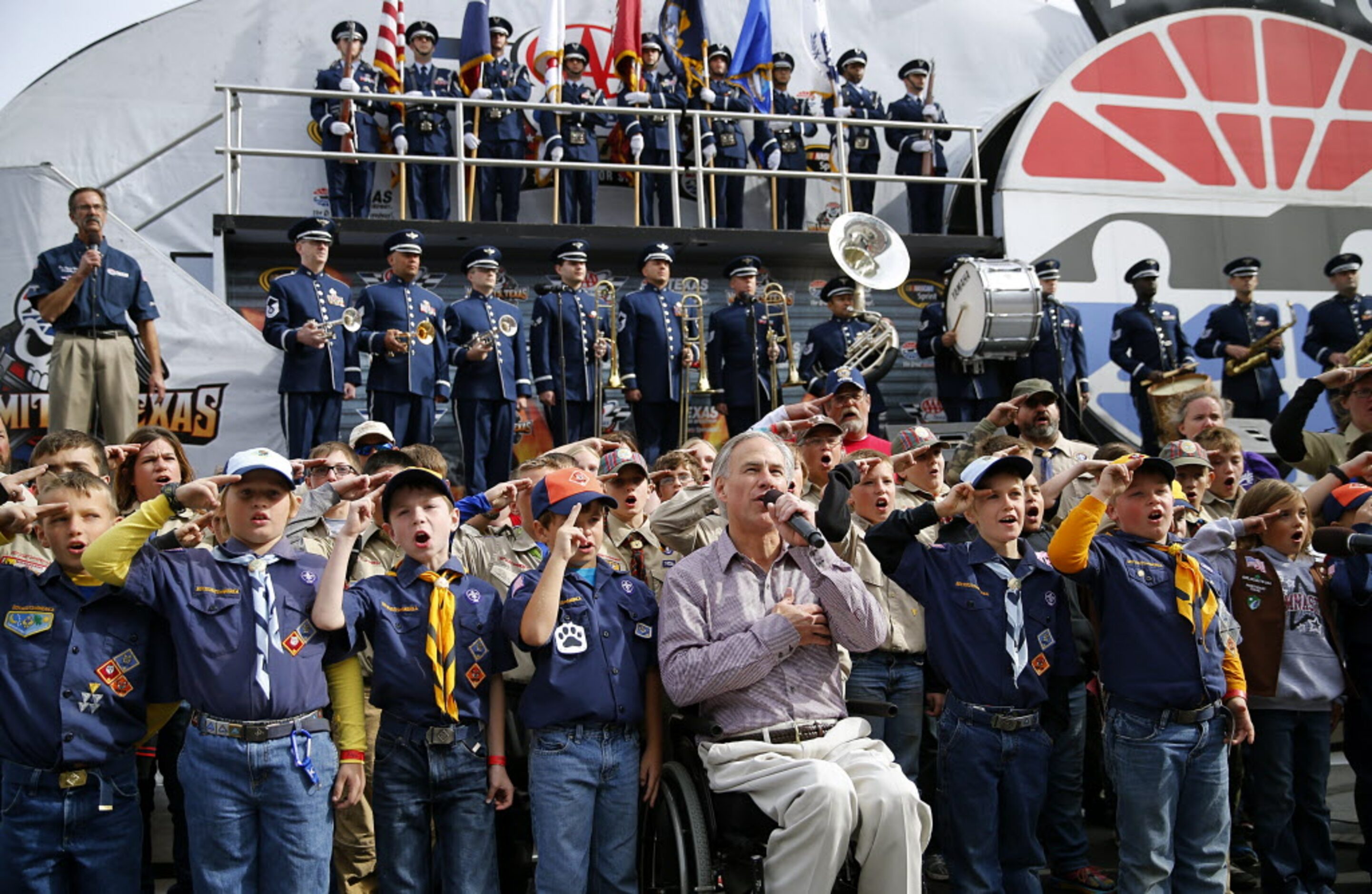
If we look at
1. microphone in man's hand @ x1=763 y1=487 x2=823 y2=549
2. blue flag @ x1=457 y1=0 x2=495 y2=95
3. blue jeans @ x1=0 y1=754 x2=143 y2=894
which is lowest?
blue jeans @ x1=0 y1=754 x2=143 y2=894

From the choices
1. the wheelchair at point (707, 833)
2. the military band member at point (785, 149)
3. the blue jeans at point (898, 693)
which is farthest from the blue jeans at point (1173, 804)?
the military band member at point (785, 149)

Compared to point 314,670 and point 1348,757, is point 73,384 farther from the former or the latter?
point 1348,757

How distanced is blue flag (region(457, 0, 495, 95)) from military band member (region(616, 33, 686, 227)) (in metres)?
1.45

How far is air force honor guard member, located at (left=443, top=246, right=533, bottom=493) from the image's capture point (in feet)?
32.6

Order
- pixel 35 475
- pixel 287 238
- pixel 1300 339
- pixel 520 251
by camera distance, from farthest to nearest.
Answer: pixel 1300 339 → pixel 520 251 → pixel 287 238 → pixel 35 475

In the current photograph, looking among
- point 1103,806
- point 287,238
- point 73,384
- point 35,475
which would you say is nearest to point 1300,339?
point 1103,806

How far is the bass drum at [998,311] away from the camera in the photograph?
11211mm

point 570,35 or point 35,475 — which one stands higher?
point 570,35

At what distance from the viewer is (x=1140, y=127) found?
14586 millimetres

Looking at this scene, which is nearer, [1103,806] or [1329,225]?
[1103,806]

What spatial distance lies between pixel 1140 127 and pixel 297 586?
1269 centimetres

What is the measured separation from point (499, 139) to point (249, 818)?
9.72 meters

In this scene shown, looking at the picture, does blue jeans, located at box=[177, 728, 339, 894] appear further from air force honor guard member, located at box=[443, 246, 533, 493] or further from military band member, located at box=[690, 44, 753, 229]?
military band member, located at box=[690, 44, 753, 229]

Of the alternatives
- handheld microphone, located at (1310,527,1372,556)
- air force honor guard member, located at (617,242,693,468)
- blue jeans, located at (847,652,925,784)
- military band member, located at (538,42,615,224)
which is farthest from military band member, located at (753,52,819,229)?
handheld microphone, located at (1310,527,1372,556)
